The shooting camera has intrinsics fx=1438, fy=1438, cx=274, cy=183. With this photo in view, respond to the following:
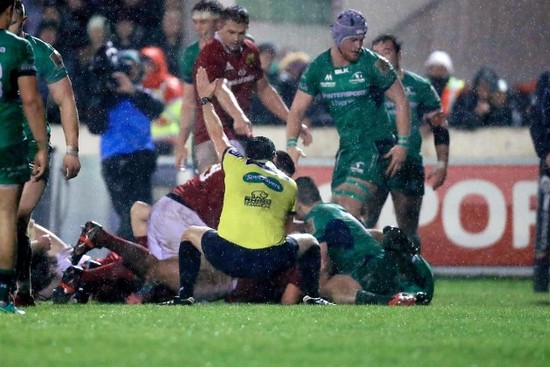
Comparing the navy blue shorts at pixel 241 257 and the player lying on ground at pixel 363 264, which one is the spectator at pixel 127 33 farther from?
the navy blue shorts at pixel 241 257

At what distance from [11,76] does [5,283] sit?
122cm

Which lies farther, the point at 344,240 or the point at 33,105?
the point at 344,240

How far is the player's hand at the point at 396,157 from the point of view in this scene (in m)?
11.6

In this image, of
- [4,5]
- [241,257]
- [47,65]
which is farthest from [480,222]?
[4,5]

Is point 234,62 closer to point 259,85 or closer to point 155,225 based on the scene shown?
point 259,85

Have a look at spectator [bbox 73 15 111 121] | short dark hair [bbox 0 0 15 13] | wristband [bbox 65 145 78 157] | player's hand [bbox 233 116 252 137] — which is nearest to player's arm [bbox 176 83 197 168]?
player's hand [bbox 233 116 252 137]

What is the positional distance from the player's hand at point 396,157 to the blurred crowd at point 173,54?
11.2ft

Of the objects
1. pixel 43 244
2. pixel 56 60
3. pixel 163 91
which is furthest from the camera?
pixel 163 91

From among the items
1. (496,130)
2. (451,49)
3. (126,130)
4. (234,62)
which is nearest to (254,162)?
(234,62)

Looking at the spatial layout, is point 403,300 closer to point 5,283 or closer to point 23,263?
point 23,263

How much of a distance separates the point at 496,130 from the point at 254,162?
6.09m

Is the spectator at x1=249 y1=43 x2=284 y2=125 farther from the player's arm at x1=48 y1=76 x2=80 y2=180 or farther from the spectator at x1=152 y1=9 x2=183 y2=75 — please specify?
the player's arm at x1=48 y1=76 x2=80 y2=180

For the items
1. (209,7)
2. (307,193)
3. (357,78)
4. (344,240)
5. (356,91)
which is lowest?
(344,240)

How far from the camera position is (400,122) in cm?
1156
